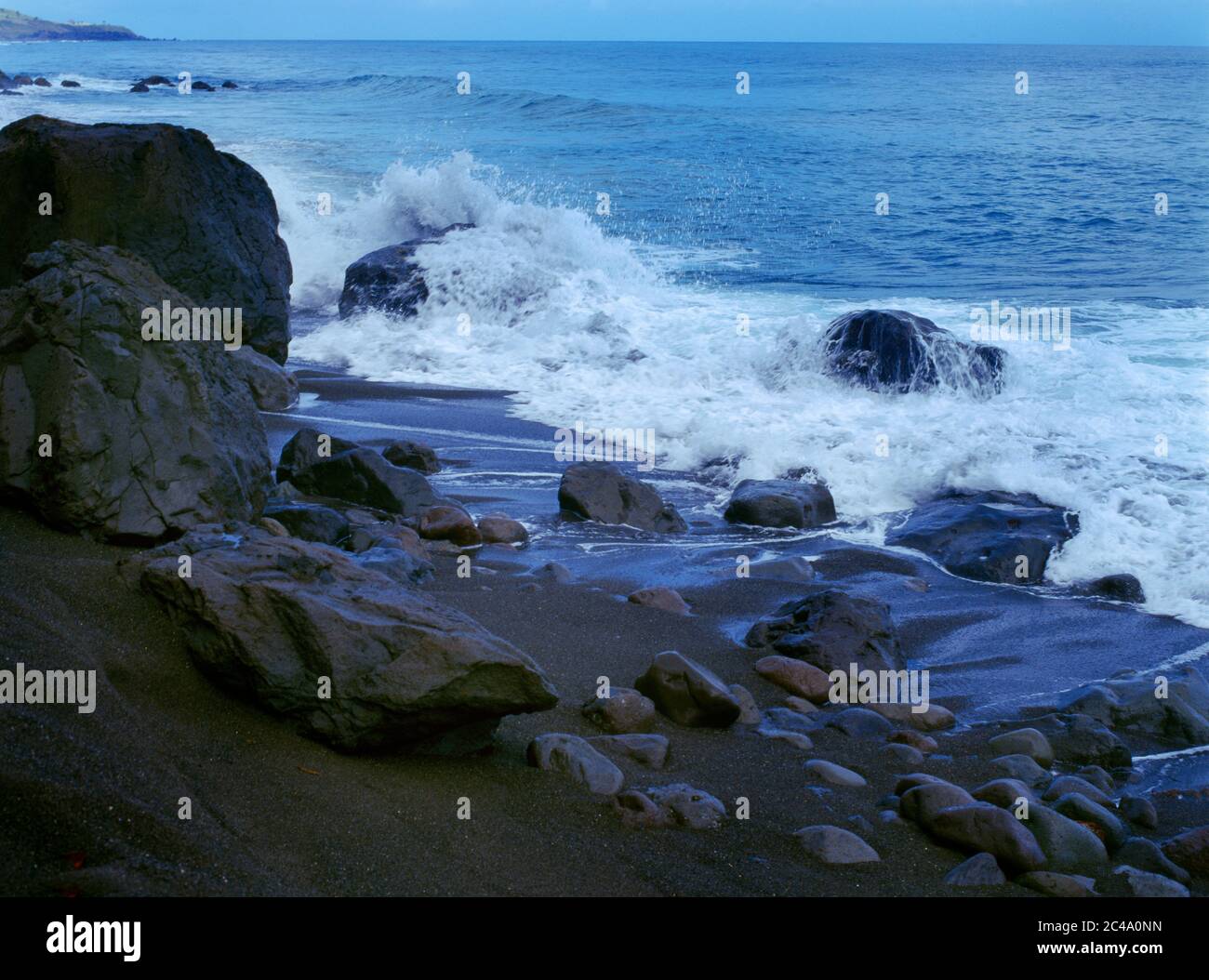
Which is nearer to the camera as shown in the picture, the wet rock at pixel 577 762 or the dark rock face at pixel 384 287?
the wet rock at pixel 577 762

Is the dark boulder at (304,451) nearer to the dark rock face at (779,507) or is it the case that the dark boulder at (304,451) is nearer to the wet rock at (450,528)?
the wet rock at (450,528)

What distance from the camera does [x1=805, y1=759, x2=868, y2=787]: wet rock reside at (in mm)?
4207

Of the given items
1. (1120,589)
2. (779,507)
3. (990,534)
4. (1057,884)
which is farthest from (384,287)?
(1057,884)

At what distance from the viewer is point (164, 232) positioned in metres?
8.72

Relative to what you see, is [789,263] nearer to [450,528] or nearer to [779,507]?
[779,507]

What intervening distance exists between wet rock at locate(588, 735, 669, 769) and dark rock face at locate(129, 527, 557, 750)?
0.55 meters

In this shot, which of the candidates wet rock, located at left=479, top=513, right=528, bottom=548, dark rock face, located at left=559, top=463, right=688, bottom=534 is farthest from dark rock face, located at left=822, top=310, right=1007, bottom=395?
wet rock, located at left=479, top=513, right=528, bottom=548

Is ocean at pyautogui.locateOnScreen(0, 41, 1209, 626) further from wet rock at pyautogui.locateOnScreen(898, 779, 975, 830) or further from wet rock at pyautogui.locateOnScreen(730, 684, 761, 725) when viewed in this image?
wet rock at pyautogui.locateOnScreen(898, 779, 975, 830)

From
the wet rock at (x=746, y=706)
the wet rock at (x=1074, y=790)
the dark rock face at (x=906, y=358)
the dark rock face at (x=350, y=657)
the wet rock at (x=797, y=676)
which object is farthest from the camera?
the dark rock face at (x=906, y=358)

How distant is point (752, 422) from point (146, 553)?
615 centimetres

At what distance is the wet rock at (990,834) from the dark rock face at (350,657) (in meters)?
1.36

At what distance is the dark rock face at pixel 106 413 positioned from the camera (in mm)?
4566

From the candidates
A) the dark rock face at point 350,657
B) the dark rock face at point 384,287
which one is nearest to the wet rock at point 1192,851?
the dark rock face at point 350,657

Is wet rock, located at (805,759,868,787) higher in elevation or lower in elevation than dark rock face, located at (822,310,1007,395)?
lower
